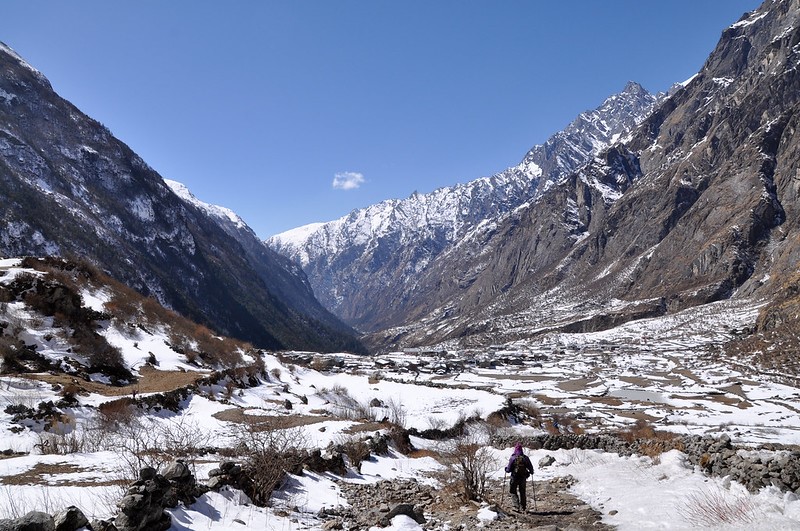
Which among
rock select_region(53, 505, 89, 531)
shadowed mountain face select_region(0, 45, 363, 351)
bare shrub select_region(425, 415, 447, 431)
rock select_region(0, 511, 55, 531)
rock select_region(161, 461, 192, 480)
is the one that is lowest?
bare shrub select_region(425, 415, 447, 431)

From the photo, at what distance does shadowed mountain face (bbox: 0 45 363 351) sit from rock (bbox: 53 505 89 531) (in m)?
98.5

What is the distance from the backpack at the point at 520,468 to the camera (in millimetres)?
11602

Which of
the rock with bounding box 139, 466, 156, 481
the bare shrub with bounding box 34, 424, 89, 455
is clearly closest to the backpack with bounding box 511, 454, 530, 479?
the rock with bounding box 139, 466, 156, 481

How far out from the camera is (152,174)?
17325 centimetres

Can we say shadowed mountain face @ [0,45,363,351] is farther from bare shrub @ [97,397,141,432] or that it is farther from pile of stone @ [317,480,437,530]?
pile of stone @ [317,480,437,530]

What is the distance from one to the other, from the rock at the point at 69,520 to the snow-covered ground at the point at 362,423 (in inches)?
44.4

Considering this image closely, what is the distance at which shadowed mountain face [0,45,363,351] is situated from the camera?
95.5 m

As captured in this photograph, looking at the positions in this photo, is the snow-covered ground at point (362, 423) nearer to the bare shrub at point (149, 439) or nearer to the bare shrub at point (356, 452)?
the bare shrub at point (149, 439)

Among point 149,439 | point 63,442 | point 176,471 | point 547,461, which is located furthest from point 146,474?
point 547,461

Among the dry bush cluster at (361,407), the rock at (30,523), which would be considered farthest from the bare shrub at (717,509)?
the dry bush cluster at (361,407)

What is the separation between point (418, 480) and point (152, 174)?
189268 millimetres

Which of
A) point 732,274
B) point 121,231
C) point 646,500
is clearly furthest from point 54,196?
point 732,274

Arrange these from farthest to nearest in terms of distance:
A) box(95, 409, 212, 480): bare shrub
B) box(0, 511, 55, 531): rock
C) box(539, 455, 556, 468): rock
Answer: box(539, 455, 556, 468): rock → box(95, 409, 212, 480): bare shrub → box(0, 511, 55, 531): rock

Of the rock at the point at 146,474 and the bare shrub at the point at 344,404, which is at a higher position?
the rock at the point at 146,474
